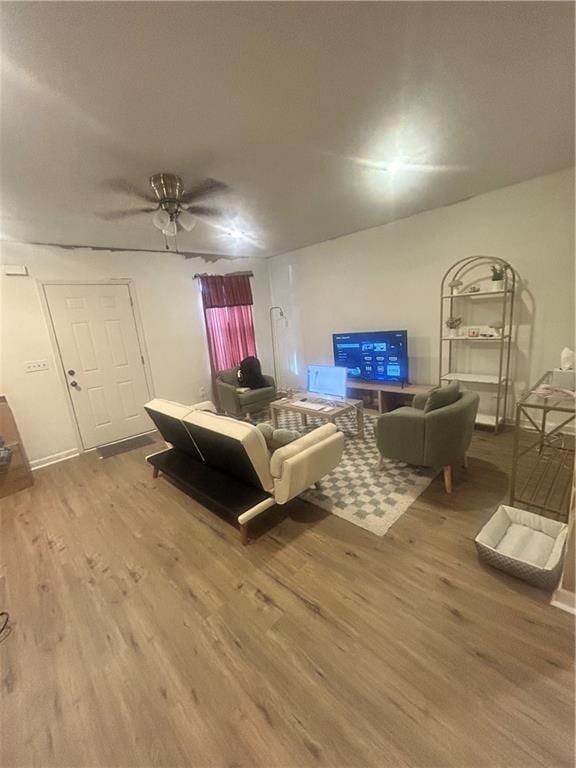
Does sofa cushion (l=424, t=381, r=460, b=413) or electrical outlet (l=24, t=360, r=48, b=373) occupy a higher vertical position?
electrical outlet (l=24, t=360, r=48, b=373)

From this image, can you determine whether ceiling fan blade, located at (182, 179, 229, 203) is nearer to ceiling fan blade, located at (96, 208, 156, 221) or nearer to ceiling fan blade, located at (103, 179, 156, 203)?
ceiling fan blade, located at (103, 179, 156, 203)

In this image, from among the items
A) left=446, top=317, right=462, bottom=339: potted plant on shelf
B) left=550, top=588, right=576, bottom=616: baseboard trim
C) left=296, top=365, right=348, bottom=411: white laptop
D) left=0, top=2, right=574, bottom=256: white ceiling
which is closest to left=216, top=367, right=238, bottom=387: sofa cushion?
left=296, top=365, right=348, bottom=411: white laptop

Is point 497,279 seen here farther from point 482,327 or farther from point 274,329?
point 274,329

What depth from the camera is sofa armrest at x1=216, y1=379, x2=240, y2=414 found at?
4465 mm

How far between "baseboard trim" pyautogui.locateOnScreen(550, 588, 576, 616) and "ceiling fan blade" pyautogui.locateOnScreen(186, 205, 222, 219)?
11.6ft

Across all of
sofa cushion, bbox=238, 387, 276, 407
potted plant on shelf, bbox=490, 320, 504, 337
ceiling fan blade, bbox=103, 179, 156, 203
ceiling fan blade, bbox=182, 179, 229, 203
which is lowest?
sofa cushion, bbox=238, 387, 276, 407

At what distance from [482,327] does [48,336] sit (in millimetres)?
4989

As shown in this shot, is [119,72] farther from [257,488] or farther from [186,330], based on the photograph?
[186,330]

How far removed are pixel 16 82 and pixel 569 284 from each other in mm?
4136

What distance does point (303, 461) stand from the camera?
2.14 metres

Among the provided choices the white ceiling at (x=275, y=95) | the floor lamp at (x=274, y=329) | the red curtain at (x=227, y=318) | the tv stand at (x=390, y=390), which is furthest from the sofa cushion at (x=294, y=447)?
the floor lamp at (x=274, y=329)

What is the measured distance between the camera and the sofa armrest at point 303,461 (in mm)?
2082

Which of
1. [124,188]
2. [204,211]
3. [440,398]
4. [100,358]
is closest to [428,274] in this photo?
[440,398]

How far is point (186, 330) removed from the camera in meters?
4.77
